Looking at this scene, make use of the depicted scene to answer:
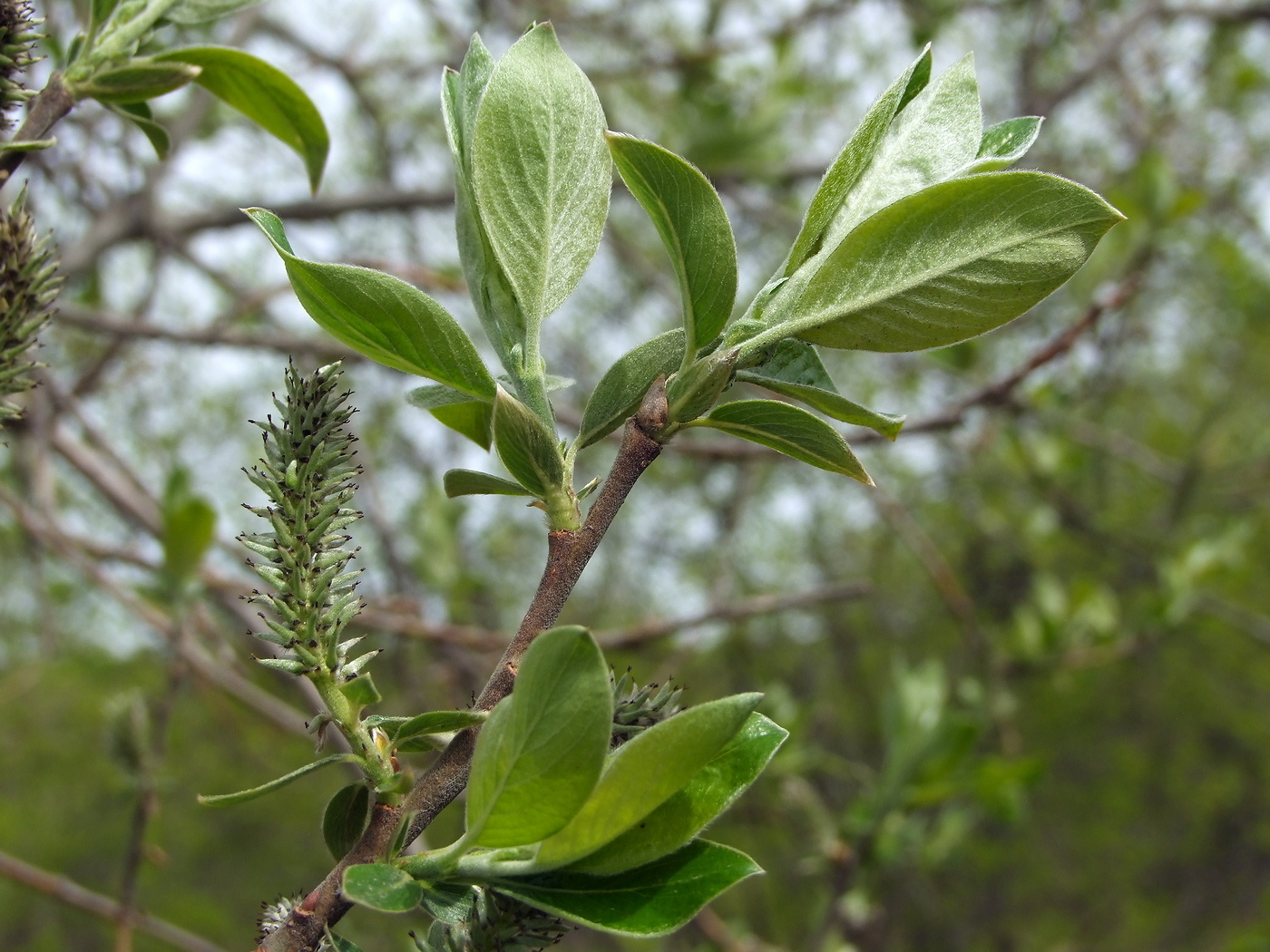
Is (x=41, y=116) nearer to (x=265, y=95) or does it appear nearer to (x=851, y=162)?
(x=265, y=95)

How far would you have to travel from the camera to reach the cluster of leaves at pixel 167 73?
2.25 feet

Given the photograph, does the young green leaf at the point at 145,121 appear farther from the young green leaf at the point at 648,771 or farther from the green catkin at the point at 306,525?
the young green leaf at the point at 648,771

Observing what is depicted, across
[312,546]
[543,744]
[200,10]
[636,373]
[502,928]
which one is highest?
[200,10]

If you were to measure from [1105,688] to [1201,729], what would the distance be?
1.47 m

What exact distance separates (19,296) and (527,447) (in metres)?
0.31

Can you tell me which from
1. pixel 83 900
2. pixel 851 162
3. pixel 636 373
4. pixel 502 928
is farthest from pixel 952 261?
pixel 83 900

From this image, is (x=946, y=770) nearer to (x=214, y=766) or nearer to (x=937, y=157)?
(x=937, y=157)

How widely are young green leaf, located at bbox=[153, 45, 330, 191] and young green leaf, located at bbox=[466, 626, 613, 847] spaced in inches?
21.4

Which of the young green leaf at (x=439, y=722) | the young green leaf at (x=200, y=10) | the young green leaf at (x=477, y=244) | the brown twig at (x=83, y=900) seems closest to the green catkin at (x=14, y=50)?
the young green leaf at (x=200, y=10)

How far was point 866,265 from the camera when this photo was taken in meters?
0.57

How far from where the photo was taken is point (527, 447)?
1.94 ft

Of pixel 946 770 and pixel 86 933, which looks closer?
pixel 946 770

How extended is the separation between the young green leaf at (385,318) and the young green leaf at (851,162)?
223mm

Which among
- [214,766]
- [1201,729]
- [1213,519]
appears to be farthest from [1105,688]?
[214,766]
